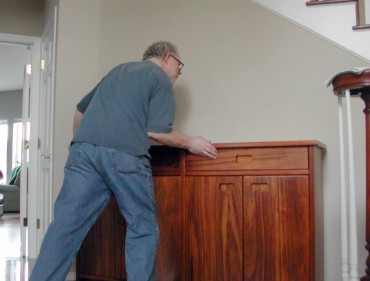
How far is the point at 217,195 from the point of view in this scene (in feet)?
6.88

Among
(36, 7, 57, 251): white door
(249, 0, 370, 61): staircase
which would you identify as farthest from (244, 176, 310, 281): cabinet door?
(36, 7, 57, 251): white door

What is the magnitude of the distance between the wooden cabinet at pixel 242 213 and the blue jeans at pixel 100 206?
1.51 feet

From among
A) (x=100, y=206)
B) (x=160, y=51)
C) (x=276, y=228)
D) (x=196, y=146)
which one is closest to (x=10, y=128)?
(x=160, y=51)

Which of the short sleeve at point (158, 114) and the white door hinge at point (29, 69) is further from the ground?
the white door hinge at point (29, 69)

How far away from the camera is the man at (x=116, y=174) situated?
1642 mm

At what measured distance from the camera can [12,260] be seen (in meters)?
3.55

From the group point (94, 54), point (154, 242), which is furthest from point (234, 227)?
point (94, 54)

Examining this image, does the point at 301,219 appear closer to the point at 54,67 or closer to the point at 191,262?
the point at 191,262

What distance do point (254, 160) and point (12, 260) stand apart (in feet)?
8.51

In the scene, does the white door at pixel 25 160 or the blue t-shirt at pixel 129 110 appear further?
the white door at pixel 25 160

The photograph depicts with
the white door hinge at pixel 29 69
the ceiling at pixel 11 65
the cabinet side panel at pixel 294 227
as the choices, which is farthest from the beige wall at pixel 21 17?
the cabinet side panel at pixel 294 227

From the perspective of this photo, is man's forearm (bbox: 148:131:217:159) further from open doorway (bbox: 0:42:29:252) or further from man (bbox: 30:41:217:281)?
open doorway (bbox: 0:42:29:252)

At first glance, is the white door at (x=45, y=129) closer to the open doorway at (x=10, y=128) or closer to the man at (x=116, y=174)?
the man at (x=116, y=174)

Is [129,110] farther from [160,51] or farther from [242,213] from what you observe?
[242,213]
